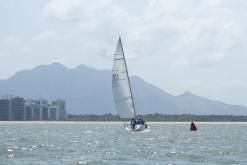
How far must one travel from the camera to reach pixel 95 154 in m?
68.1

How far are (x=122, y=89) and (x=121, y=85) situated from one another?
731 millimetres

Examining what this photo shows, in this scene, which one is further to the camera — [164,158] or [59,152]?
[59,152]

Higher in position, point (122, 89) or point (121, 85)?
point (121, 85)

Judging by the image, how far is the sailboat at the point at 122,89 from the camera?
4496 inches

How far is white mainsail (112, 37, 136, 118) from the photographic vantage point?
114 metres

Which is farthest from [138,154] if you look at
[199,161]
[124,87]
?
[124,87]

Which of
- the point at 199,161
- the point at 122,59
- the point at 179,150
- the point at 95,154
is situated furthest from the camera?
the point at 122,59

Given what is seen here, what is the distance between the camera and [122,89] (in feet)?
378

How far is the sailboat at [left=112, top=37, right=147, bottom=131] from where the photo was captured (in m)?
114

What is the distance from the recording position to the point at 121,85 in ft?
377

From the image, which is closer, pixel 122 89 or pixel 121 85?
pixel 121 85

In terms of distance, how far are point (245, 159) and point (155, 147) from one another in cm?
1680

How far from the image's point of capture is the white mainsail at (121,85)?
114 meters

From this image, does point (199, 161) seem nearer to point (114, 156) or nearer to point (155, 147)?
point (114, 156)
